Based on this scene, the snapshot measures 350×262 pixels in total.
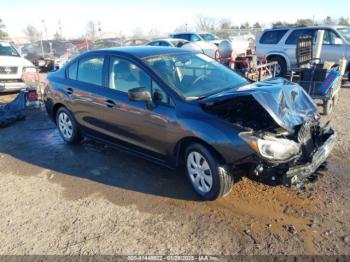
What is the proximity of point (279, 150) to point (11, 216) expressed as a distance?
308cm

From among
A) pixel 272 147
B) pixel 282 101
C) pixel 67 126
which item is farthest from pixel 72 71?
pixel 272 147

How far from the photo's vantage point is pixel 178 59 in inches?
184

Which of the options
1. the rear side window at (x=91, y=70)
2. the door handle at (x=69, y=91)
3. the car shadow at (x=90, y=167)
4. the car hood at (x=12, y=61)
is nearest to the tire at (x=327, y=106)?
the car shadow at (x=90, y=167)

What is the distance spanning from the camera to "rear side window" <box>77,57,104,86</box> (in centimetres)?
496

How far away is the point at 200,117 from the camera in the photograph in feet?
12.2

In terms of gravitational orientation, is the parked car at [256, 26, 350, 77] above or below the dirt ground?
above

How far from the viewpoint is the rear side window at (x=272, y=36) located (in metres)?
12.4

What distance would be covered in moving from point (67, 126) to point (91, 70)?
1.27 meters

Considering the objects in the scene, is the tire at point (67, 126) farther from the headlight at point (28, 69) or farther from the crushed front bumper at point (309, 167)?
the headlight at point (28, 69)

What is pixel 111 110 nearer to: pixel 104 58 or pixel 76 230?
pixel 104 58

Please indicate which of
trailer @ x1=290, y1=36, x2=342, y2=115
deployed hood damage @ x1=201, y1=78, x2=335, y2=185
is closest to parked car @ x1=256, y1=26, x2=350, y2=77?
trailer @ x1=290, y1=36, x2=342, y2=115

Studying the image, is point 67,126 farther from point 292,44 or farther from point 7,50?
point 292,44

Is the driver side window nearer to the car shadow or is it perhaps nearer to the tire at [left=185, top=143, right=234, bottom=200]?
the tire at [left=185, top=143, right=234, bottom=200]

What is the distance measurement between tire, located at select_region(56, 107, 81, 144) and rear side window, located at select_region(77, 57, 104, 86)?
757mm
